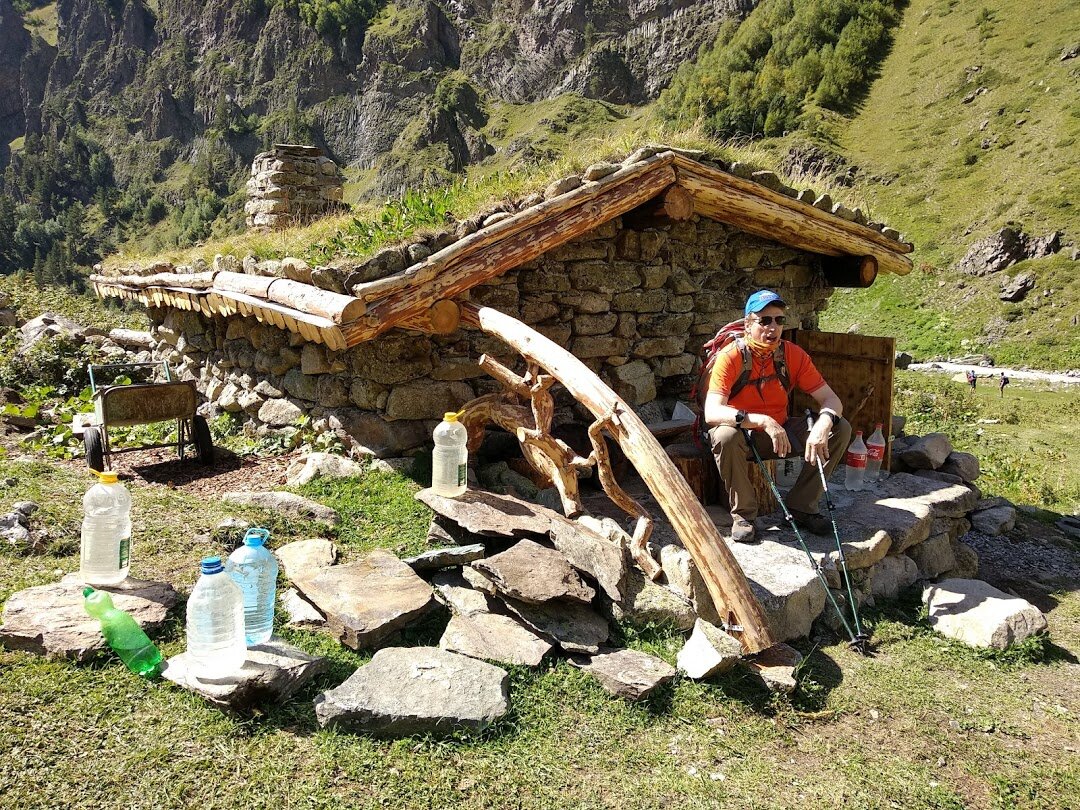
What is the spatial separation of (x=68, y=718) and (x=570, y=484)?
3.10 metres

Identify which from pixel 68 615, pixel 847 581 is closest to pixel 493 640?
pixel 68 615

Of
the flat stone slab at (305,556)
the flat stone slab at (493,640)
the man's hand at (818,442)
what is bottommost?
the flat stone slab at (493,640)

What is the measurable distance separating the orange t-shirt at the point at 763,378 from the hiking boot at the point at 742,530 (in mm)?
759

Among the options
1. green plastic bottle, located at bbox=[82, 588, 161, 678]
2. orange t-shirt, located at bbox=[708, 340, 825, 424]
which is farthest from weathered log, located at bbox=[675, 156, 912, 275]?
green plastic bottle, located at bbox=[82, 588, 161, 678]

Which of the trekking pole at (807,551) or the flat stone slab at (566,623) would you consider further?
the trekking pole at (807,551)

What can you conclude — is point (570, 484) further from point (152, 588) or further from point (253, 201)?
point (253, 201)

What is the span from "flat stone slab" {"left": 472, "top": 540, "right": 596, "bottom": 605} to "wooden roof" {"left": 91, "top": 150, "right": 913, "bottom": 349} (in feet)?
6.30

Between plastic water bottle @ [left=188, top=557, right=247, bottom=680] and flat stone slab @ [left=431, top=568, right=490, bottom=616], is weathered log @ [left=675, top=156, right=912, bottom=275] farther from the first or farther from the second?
plastic water bottle @ [left=188, top=557, right=247, bottom=680]

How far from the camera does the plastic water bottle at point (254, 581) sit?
11.6 feet

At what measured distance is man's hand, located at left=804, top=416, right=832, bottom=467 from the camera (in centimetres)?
464

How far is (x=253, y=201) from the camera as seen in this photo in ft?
41.8

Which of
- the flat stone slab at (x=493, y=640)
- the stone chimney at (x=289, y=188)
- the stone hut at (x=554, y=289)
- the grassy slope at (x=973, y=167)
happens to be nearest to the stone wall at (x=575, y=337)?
the stone hut at (x=554, y=289)

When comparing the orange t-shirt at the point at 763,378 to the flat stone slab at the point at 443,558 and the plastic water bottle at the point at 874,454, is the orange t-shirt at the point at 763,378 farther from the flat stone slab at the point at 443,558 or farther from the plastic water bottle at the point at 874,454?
the flat stone slab at the point at 443,558

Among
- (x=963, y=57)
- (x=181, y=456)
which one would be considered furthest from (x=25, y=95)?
Answer: (x=181, y=456)
